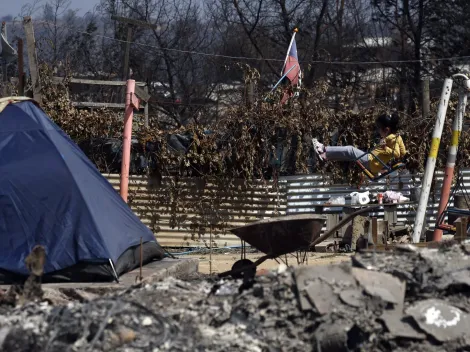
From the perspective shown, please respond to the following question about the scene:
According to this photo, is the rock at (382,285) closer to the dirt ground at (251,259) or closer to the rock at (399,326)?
the rock at (399,326)

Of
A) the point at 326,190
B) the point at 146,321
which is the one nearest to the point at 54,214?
the point at 146,321

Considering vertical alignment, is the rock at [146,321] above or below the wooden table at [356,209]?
above

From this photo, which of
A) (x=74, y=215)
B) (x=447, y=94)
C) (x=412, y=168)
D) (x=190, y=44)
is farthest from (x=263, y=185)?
(x=190, y=44)

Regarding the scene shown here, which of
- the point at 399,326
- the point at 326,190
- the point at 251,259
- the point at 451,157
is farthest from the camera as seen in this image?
the point at 326,190

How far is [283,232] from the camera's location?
820cm

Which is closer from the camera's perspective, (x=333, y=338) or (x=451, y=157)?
(x=333, y=338)

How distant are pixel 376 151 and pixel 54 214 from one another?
16.7 feet

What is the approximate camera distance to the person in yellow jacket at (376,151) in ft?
38.9

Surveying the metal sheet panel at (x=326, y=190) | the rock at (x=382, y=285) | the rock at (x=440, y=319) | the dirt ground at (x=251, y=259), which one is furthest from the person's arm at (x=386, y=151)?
the rock at (x=440, y=319)

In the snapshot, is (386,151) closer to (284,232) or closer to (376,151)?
(376,151)

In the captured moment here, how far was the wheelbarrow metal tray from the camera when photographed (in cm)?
812

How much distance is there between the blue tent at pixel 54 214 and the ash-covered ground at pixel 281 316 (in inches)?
84.0

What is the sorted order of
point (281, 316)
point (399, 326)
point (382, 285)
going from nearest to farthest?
point (399, 326)
point (281, 316)
point (382, 285)

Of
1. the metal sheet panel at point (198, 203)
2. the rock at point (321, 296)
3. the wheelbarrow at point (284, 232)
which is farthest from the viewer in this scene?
the metal sheet panel at point (198, 203)
